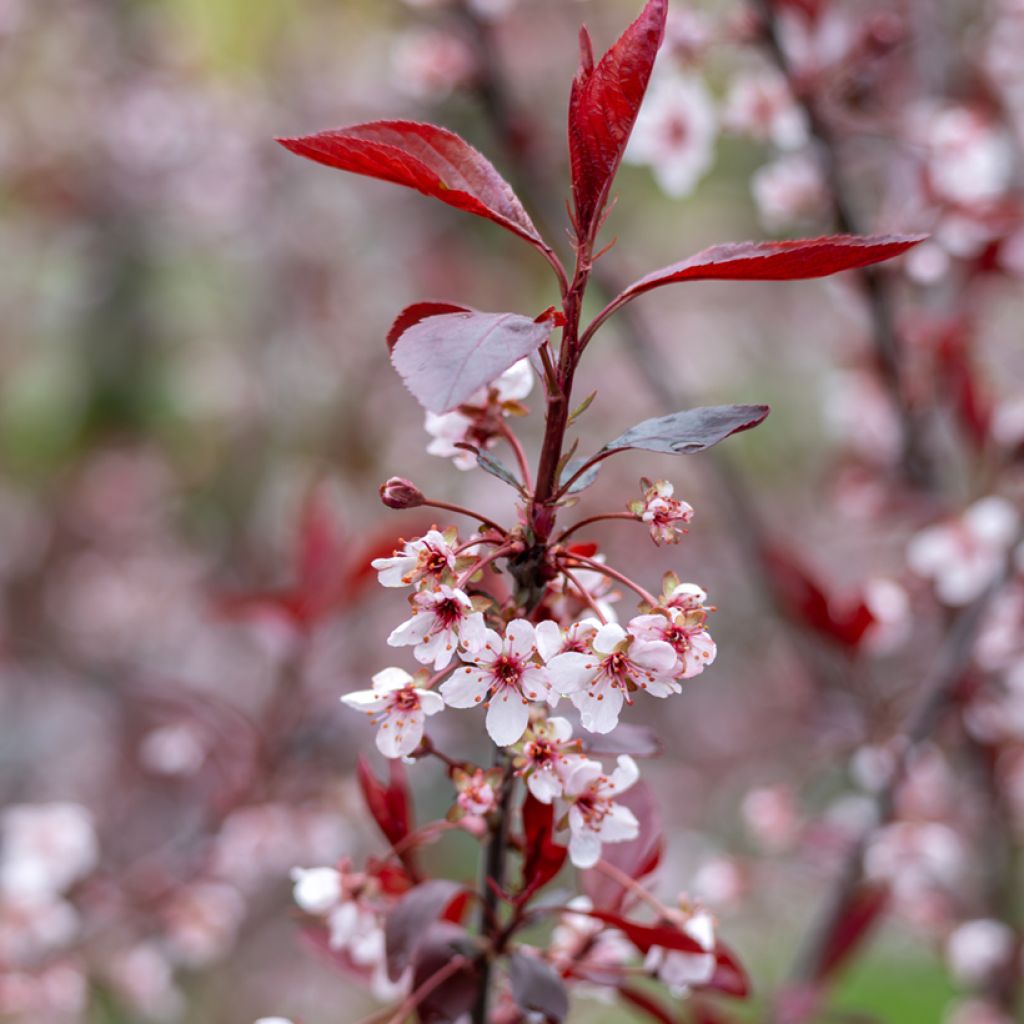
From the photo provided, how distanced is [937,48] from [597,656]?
1234 mm

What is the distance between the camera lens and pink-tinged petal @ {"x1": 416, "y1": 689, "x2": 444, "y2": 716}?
20.5 inches

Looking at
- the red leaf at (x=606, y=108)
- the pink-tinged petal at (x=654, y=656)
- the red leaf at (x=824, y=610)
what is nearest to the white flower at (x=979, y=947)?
the red leaf at (x=824, y=610)

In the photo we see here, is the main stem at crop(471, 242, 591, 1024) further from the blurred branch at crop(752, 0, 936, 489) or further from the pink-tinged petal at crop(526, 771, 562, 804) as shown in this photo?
the blurred branch at crop(752, 0, 936, 489)

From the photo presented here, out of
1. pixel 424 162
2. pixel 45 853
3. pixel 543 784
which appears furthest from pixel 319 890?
pixel 45 853

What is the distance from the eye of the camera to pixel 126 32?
2.97 m

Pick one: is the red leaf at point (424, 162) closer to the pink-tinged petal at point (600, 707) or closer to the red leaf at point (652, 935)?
the pink-tinged petal at point (600, 707)

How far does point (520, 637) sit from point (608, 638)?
39mm

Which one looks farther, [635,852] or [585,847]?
[635,852]

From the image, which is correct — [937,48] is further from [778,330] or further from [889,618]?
[778,330]

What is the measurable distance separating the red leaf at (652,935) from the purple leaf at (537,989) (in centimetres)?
4

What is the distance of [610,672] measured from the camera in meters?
0.49

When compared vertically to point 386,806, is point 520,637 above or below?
above

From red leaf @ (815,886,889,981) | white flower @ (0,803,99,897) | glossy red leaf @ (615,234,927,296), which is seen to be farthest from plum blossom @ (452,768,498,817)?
white flower @ (0,803,99,897)

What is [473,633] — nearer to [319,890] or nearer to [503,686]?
[503,686]
